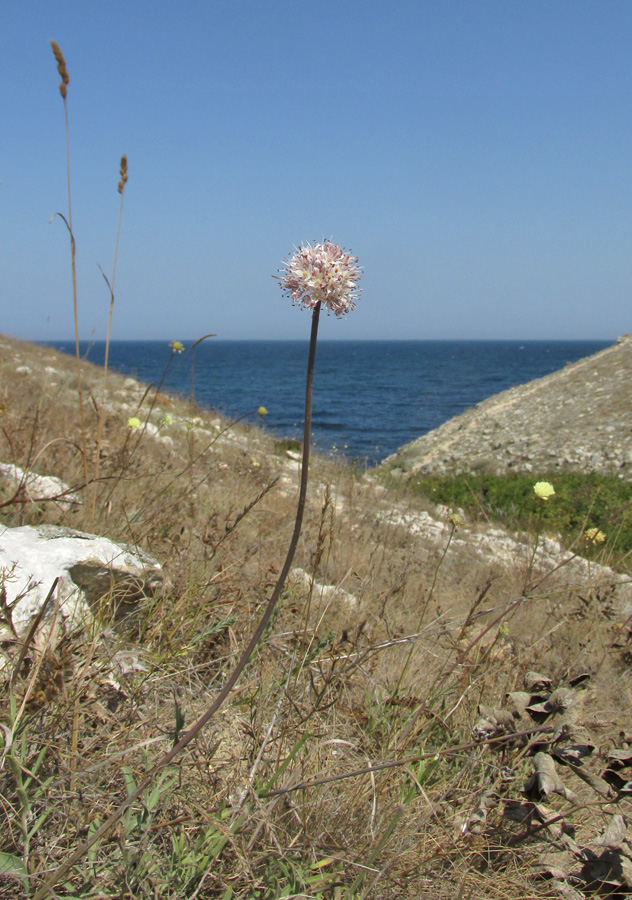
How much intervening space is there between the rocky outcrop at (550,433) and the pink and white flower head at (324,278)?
306 inches

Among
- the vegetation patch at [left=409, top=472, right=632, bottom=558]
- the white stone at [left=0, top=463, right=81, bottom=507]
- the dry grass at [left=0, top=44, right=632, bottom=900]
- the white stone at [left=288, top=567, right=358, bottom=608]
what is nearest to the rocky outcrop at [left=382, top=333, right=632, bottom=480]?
the vegetation patch at [left=409, top=472, right=632, bottom=558]

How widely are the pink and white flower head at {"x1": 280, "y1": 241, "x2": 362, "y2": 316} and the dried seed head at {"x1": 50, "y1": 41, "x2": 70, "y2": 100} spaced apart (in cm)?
125

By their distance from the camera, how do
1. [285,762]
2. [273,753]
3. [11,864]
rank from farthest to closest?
1. [273,753]
2. [285,762]
3. [11,864]

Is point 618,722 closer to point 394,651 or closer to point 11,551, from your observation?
point 394,651

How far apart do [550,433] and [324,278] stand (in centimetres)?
1190

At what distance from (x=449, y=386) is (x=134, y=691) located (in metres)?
47.3

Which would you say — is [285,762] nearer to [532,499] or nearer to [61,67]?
[61,67]

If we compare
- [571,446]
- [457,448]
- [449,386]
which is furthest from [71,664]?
[449,386]

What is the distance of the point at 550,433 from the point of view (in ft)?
39.8

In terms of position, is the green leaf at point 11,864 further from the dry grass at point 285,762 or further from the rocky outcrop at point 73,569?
the rocky outcrop at point 73,569

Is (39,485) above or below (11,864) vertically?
above

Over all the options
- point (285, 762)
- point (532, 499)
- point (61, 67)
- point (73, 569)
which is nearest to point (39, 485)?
point (73, 569)

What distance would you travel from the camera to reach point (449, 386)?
155 feet

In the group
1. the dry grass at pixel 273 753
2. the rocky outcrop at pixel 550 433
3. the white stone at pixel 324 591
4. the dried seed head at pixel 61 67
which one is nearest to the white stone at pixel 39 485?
the dry grass at pixel 273 753
